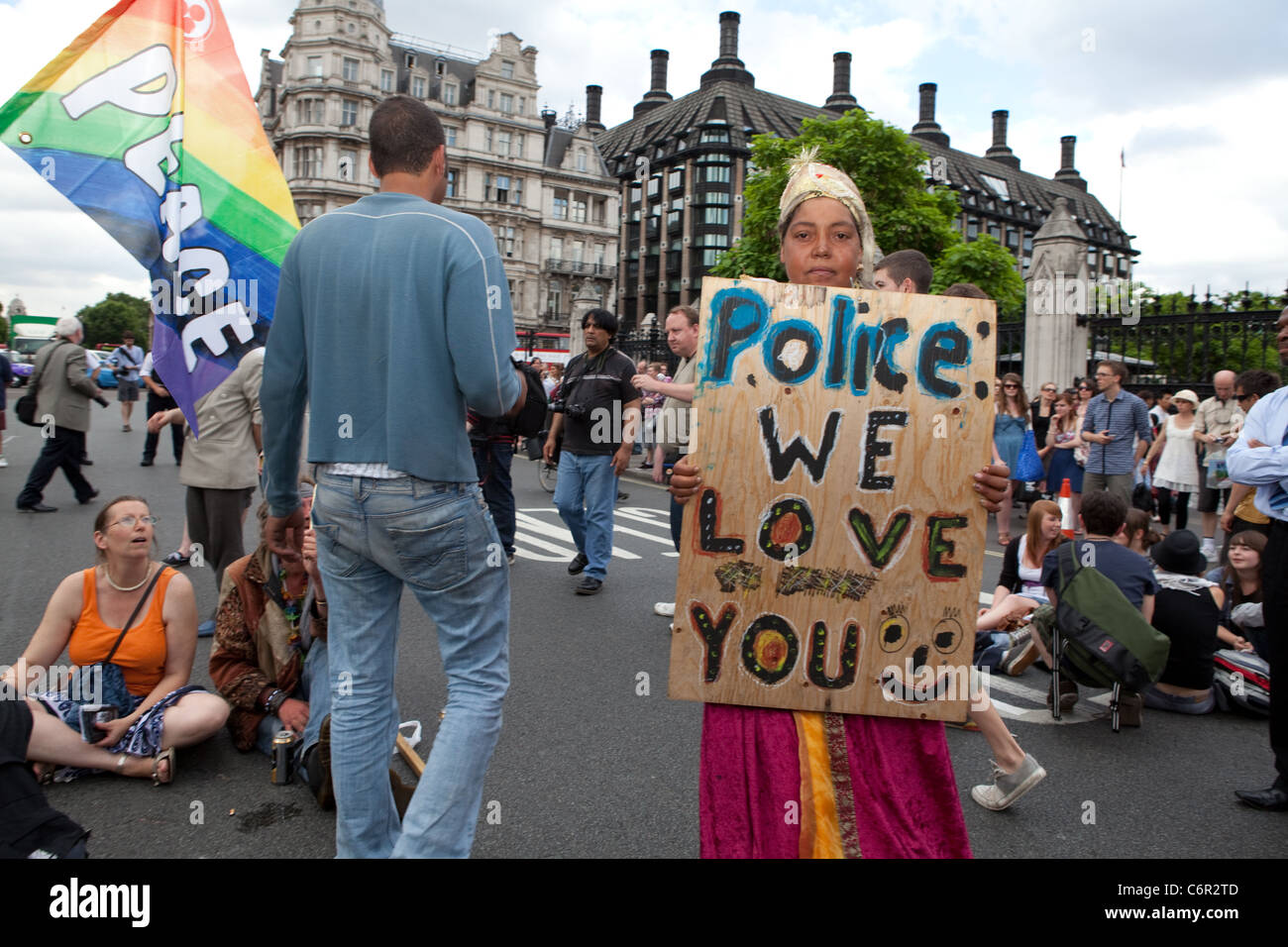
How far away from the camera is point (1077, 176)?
107 metres

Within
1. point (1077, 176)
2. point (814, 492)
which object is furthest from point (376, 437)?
point (1077, 176)

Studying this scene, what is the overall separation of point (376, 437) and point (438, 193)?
0.75m

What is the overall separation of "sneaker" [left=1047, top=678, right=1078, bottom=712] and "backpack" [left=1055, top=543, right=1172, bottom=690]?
227 mm

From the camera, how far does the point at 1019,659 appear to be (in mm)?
5180

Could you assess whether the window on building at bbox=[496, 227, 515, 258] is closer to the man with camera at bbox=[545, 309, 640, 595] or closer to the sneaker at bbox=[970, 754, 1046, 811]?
the man with camera at bbox=[545, 309, 640, 595]

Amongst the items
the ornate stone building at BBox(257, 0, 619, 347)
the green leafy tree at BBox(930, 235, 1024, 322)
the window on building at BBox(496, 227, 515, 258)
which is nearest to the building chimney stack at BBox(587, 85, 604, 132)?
the ornate stone building at BBox(257, 0, 619, 347)

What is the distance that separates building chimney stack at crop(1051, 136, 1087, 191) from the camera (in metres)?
106

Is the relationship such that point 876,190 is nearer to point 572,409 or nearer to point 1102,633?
point 572,409

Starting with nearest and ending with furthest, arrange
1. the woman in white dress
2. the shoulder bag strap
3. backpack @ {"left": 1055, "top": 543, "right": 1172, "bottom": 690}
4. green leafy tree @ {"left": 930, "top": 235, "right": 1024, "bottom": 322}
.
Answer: the shoulder bag strap → backpack @ {"left": 1055, "top": 543, "right": 1172, "bottom": 690} → the woman in white dress → green leafy tree @ {"left": 930, "top": 235, "right": 1024, "bottom": 322}

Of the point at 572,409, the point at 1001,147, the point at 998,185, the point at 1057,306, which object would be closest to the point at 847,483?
the point at 572,409

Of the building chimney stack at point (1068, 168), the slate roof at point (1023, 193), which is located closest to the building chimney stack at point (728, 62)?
the slate roof at point (1023, 193)

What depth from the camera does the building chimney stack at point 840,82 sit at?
84438mm

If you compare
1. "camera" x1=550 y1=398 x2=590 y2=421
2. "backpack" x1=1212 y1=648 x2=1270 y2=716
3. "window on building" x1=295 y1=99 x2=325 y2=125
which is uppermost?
"window on building" x1=295 y1=99 x2=325 y2=125
